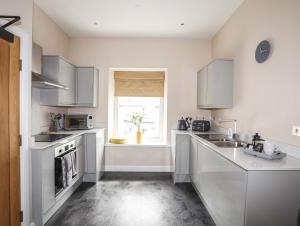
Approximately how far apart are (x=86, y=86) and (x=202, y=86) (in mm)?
2224

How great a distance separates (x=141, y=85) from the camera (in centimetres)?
421

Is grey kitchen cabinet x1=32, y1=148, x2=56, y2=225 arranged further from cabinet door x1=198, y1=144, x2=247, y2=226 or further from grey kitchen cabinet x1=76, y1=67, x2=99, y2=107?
cabinet door x1=198, y1=144, x2=247, y2=226

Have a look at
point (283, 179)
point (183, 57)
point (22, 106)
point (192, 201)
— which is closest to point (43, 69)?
point (22, 106)

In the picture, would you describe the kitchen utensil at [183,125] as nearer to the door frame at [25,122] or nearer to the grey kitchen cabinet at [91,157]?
the grey kitchen cabinet at [91,157]

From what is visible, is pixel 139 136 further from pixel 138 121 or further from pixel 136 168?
pixel 136 168

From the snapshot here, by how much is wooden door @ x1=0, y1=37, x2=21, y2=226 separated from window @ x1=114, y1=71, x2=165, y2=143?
8.06 feet

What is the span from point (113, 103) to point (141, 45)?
1413 millimetres

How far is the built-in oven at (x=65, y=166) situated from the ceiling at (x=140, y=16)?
2.04 metres

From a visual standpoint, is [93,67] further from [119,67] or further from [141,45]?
[141,45]

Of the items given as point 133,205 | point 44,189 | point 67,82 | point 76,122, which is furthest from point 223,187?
point 67,82

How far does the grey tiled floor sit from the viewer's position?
90.9 inches

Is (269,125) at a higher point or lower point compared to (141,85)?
lower

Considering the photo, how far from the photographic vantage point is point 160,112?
172 inches

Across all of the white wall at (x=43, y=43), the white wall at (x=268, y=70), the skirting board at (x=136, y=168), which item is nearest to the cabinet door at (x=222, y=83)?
the white wall at (x=268, y=70)
